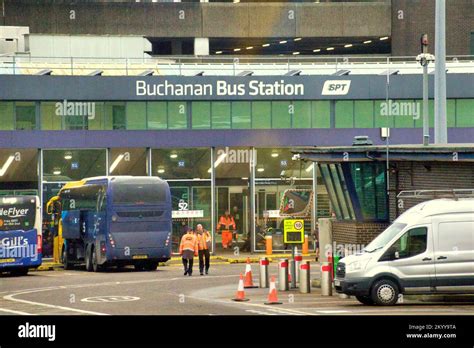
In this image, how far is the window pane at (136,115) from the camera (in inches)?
2299

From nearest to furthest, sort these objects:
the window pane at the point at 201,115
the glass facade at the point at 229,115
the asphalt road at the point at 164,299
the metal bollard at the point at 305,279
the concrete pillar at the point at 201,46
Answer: the asphalt road at the point at 164,299 < the metal bollard at the point at 305,279 < the glass facade at the point at 229,115 < the window pane at the point at 201,115 < the concrete pillar at the point at 201,46

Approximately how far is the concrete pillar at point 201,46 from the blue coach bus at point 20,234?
134ft

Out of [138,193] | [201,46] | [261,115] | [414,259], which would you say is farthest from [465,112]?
[414,259]

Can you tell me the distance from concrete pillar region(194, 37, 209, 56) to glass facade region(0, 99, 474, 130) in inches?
1110

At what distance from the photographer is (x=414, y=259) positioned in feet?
87.9

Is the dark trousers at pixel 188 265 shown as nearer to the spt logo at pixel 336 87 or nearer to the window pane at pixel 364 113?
the spt logo at pixel 336 87

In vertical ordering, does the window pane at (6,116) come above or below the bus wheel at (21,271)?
above

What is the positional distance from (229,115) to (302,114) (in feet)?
11.9

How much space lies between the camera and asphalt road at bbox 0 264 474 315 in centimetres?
2597

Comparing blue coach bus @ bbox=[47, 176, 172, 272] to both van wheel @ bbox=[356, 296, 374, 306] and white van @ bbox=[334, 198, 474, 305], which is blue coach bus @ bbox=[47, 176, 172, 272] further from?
white van @ bbox=[334, 198, 474, 305]

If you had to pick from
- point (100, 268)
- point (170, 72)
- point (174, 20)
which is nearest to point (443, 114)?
point (100, 268)

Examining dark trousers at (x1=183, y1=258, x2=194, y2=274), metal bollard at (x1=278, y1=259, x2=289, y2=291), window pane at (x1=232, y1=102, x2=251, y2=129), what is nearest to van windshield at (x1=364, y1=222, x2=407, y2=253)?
metal bollard at (x1=278, y1=259, x2=289, y2=291)

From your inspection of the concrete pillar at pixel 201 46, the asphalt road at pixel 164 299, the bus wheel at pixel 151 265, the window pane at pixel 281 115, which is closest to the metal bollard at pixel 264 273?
the asphalt road at pixel 164 299
